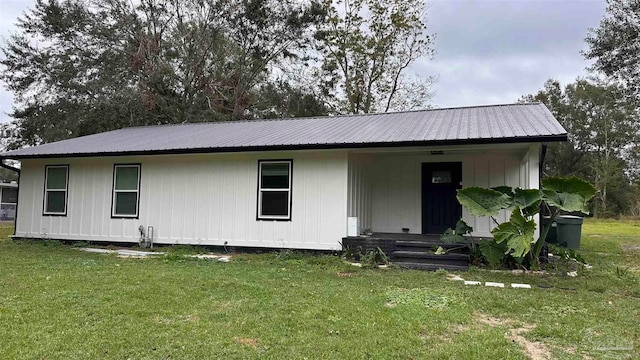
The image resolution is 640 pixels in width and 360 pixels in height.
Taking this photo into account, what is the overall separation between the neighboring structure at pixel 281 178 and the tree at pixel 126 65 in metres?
9.62

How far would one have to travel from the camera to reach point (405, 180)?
9.88 m

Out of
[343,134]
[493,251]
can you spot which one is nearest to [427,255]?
[493,251]

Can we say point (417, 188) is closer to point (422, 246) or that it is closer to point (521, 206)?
point (422, 246)

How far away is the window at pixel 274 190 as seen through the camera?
341 inches

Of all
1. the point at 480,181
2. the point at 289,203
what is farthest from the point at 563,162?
the point at 289,203

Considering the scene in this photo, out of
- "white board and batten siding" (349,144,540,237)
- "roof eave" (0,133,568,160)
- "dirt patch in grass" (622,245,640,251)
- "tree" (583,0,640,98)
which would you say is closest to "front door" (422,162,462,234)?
"white board and batten siding" (349,144,540,237)

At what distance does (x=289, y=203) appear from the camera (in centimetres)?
861

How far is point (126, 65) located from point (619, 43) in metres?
19.5

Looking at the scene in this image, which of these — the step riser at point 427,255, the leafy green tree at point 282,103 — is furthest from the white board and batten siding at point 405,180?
the leafy green tree at point 282,103

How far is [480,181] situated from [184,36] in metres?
16.9

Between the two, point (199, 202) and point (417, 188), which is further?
point (417, 188)

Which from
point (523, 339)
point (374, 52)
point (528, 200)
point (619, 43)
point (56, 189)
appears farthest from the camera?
point (374, 52)

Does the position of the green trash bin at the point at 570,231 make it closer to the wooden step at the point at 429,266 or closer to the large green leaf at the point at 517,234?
the wooden step at the point at 429,266

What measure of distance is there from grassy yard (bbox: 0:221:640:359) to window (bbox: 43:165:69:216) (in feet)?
12.1
